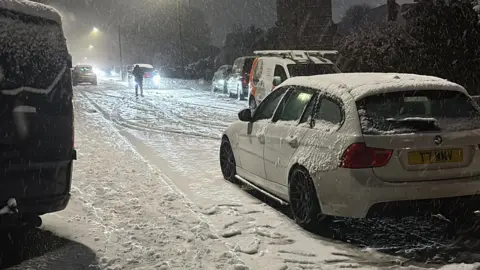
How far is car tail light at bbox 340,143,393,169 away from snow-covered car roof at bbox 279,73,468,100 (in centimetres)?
57

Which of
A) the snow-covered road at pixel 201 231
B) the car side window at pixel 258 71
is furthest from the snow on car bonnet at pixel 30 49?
the car side window at pixel 258 71

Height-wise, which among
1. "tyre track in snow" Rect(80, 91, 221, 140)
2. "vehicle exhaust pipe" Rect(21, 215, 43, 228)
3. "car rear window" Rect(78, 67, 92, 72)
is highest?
"car rear window" Rect(78, 67, 92, 72)

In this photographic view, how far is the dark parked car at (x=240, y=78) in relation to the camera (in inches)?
903

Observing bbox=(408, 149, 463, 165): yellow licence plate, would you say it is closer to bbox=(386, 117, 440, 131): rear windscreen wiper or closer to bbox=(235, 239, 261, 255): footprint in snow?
bbox=(386, 117, 440, 131): rear windscreen wiper

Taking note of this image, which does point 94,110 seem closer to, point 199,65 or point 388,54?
point 388,54

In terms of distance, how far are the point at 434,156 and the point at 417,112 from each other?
51 centimetres

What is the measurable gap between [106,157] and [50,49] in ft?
17.9

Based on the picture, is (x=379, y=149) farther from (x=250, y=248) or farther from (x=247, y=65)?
(x=247, y=65)

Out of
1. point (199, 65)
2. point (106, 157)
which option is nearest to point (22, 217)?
point (106, 157)

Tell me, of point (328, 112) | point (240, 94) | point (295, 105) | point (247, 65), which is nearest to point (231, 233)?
point (328, 112)

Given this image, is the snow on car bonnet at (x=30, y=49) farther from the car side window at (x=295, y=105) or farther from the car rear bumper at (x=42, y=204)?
the car side window at (x=295, y=105)

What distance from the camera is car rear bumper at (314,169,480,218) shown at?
4.65 meters

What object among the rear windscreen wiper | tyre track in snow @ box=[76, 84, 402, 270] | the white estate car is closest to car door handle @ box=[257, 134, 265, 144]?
the white estate car

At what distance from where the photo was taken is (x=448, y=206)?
4.82m
